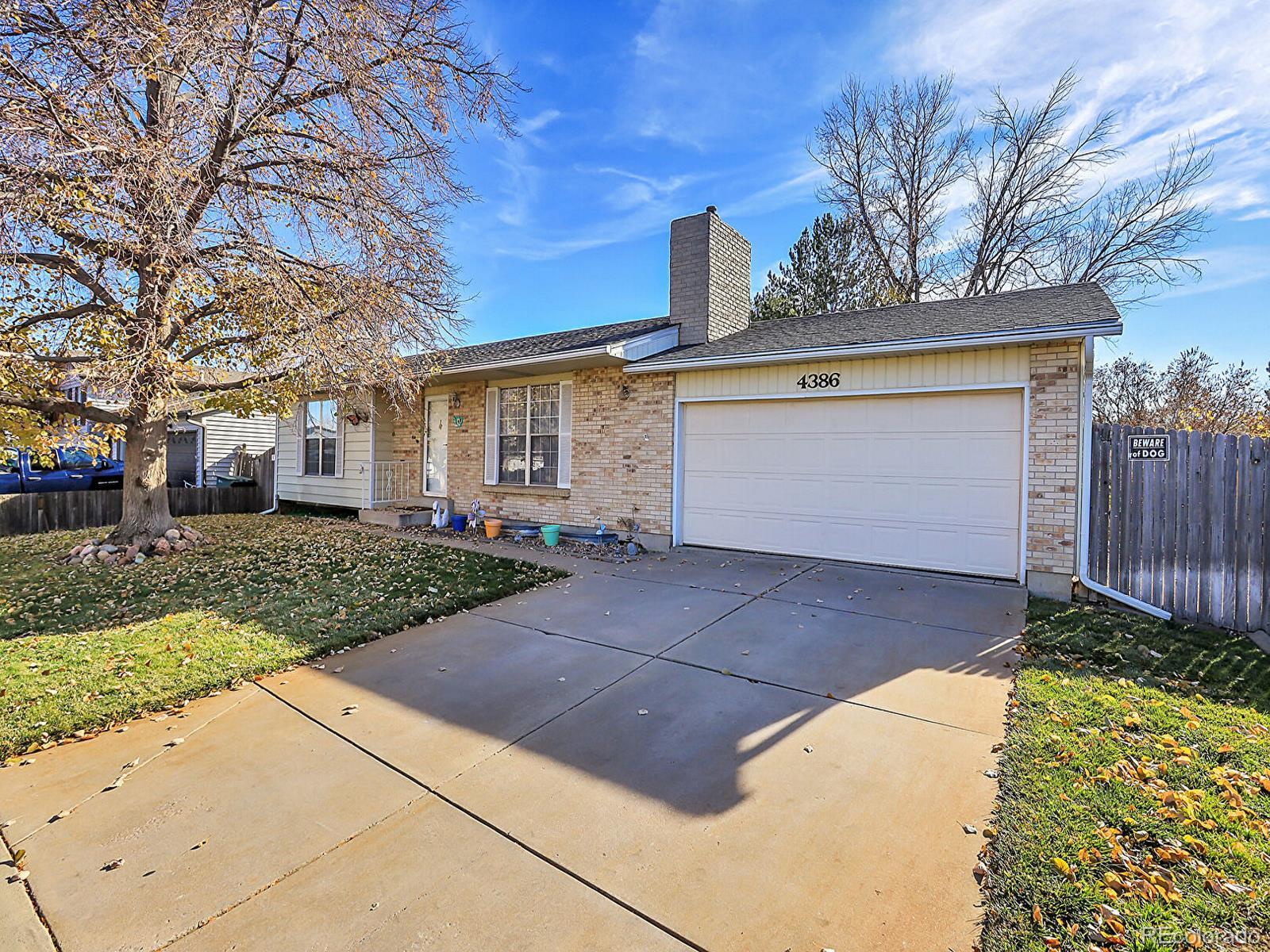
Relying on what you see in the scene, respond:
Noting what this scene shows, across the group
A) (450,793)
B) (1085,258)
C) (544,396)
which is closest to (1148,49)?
(1085,258)

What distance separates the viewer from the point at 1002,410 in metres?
6.90

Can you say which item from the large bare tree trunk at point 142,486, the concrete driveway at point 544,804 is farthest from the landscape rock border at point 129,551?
the concrete driveway at point 544,804

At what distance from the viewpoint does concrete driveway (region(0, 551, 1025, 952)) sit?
215cm

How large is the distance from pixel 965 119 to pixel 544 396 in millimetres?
17027

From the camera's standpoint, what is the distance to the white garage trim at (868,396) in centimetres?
666

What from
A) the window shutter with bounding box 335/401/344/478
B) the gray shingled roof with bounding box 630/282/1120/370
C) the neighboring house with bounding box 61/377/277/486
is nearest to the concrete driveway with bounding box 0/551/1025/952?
the gray shingled roof with bounding box 630/282/1120/370

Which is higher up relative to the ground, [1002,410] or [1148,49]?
[1148,49]

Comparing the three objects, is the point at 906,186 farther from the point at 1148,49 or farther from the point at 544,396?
the point at 544,396

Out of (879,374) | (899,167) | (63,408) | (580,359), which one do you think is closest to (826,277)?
(899,167)

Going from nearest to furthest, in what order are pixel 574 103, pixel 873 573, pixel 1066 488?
pixel 1066 488 → pixel 873 573 → pixel 574 103

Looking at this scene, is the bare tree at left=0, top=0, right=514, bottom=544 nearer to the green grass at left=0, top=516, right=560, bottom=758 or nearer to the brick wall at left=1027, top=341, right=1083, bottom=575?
the green grass at left=0, top=516, right=560, bottom=758

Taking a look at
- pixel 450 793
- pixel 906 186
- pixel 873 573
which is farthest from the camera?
pixel 906 186

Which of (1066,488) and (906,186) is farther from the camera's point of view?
(906,186)

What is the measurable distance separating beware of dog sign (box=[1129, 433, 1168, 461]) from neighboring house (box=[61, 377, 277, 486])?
65.8 feet
